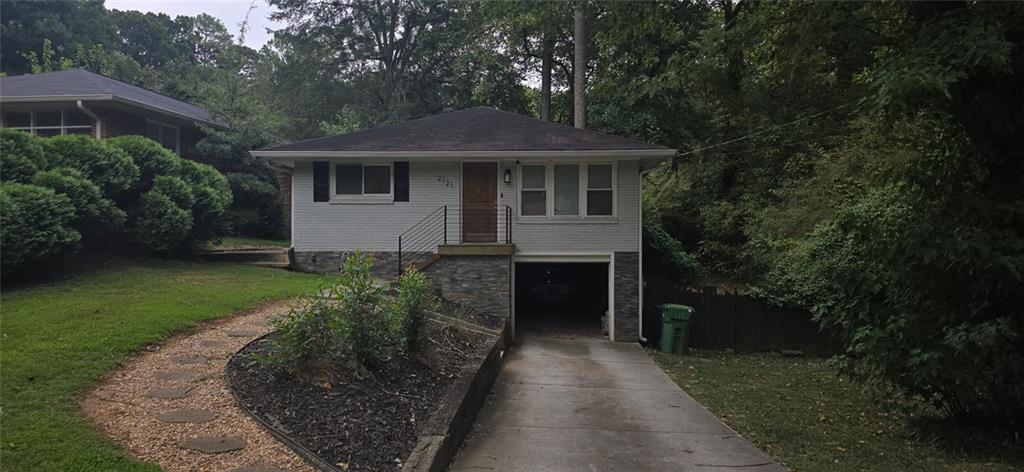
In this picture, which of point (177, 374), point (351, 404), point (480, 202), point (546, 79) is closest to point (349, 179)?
point (480, 202)

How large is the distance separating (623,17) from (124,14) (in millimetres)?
48567

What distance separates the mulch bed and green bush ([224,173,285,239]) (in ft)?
40.5

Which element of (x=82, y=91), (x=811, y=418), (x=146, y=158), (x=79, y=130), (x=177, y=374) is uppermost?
(x=82, y=91)

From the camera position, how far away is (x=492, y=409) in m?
6.86

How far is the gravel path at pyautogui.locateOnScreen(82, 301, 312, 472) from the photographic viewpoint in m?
4.10

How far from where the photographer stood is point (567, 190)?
12781 millimetres

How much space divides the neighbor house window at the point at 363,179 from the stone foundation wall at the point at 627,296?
5651 millimetres

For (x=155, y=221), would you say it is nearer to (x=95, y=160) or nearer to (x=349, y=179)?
(x=95, y=160)

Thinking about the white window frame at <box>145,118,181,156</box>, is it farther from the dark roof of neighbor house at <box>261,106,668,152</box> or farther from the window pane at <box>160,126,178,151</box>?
the dark roof of neighbor house at <box>261,106,668,152</box>

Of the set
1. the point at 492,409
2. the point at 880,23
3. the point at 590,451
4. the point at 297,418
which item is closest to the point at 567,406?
the point at 492,409

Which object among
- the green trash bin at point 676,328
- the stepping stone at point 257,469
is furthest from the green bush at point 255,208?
the stepping stone at point 257,469

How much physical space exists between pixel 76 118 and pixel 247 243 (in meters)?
6.37

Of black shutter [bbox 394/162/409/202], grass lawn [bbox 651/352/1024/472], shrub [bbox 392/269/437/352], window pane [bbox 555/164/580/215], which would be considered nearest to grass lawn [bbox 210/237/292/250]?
black shutter [bbox 394/162/409/202]

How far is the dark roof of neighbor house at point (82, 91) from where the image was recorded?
52.3ft
